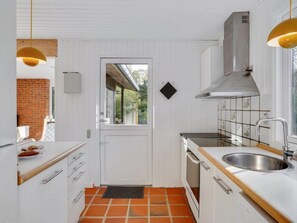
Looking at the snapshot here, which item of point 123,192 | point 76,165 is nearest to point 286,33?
point 76,165

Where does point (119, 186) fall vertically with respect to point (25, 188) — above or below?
below

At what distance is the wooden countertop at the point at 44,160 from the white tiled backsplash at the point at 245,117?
179 centimetres

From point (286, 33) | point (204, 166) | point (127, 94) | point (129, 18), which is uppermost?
point (129, 18)

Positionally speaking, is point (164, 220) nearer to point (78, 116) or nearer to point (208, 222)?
point (208, 222)

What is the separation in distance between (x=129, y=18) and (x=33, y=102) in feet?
20.4

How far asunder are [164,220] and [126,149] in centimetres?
124

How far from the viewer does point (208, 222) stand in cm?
167

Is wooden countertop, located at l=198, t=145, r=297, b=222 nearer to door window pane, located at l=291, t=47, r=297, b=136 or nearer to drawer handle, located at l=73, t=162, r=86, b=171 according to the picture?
door window pane, located at l=291, t=47, r=297, b=136

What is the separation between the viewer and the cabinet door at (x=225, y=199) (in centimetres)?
116

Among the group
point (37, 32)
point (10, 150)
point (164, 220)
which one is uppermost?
point (37, 32)

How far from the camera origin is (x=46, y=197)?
1.40 m

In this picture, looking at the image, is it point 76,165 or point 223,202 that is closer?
point 223,202

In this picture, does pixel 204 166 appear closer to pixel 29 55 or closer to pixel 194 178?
pixel 194 178

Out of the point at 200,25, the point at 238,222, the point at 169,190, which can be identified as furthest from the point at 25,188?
the point at 200,25
